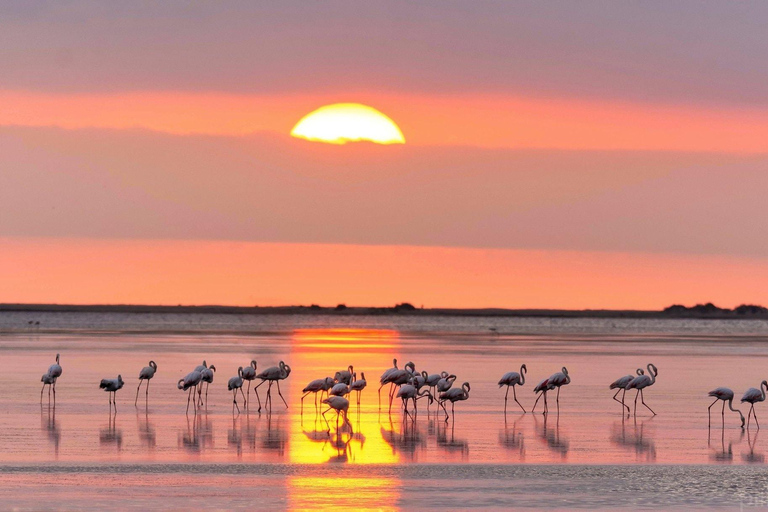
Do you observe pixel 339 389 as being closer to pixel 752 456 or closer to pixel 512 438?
pixel 512 438

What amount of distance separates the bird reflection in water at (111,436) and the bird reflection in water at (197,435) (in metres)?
0.93

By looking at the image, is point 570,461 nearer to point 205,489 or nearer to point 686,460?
point 686,460

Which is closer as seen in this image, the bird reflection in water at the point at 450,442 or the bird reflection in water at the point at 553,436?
the bird reflection in water at the point at 450,442

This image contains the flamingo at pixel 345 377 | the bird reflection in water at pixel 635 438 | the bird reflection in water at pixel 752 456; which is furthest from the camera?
the flamingo at pixel 345 377

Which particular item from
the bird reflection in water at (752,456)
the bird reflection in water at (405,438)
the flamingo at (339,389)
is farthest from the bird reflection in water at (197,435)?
the bird reflection in water at (752,456)

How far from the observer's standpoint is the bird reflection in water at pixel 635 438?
1906cm

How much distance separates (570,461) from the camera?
59.6 ft

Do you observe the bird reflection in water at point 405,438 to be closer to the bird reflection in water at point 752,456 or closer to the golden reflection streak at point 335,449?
the golden reflection streak at point 335,449

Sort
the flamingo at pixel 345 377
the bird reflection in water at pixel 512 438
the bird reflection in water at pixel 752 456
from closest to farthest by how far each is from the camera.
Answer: the bird reflection in water at pixel 752 456, the bird reflection in water at pixel 512 438, the flamingo at pixel 345 377

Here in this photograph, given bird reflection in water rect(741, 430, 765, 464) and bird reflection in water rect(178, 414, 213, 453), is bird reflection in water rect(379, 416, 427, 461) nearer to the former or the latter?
bird reflection in water rect(178, 414, 213, 453)

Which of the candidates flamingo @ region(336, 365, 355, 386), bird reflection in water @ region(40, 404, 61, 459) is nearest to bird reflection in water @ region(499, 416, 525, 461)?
flamingo @ region(336, 365, 355, 386)

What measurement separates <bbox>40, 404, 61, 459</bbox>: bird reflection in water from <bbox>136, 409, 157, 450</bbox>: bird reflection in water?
130 centimetres

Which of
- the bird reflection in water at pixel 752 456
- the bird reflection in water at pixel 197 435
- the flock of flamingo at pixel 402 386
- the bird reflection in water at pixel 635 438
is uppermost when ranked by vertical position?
the flock of flamingo at pixel 402 386

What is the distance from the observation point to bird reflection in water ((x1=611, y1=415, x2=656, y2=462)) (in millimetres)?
19062
